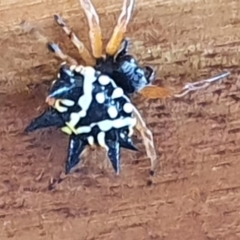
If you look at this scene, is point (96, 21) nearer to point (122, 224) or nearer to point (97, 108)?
point (97, 108)

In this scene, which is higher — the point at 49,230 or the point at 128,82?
the point at 128,82

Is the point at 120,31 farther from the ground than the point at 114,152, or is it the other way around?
the point at 120,31

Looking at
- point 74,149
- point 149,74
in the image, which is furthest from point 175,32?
point 74,149

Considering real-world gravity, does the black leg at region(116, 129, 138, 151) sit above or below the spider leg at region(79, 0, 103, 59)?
below

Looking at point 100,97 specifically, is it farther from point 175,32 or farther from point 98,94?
point 175,32

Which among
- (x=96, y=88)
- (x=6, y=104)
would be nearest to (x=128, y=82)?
(x=96, y=88)

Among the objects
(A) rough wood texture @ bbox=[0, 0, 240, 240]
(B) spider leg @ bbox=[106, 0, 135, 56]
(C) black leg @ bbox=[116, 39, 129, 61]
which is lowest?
(A) rough wood texture @ bbox=[0, 0, 240, 240]
